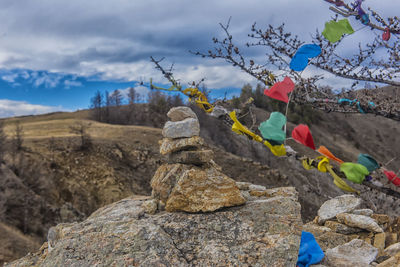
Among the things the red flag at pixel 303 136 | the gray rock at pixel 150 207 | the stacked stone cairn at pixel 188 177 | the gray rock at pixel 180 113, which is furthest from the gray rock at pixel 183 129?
the red flag at pixel 303 136

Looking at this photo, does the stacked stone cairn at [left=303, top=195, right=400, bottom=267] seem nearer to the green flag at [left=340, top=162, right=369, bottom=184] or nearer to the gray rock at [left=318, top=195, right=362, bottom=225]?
the gray rock at [left=318, top=195, right=362, bottom=225]

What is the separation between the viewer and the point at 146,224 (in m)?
4.22

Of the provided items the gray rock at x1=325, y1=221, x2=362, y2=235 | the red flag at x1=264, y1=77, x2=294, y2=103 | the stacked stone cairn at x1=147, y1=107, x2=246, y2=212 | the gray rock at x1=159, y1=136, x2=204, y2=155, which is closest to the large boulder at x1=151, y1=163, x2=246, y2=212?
the stacked stone cairn at x1=147, y1=107, x2=246, y2=212

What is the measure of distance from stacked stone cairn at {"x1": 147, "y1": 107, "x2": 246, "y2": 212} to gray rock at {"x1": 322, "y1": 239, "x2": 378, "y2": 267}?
4.77 ft

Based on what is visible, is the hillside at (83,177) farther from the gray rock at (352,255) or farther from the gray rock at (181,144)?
the gray rock at (181,144)

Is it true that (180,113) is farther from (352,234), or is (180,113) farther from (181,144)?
(352,234)

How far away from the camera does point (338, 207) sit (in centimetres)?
658

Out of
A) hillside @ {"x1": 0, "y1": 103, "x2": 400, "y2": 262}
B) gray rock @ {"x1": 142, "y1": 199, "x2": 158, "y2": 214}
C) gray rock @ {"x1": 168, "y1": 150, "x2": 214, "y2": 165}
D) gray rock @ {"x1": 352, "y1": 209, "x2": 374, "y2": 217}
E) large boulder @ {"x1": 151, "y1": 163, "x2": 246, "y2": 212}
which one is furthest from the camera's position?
hillside @ {"x1": 0, "y1": 103, "x2": 400, "y2": 262}

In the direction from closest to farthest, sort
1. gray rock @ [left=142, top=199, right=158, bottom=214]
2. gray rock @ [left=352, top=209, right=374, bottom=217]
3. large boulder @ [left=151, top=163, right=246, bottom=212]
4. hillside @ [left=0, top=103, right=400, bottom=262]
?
large boulder @ [left=151, top=163, right=246, bottom=212]
gray rock @ [left=142, top=199, right=158, bottom=214]
gray rock @ [left=352, top=209, right=374, bottom=217]
hillside @ [left=0, top=103, right=400, bottom=262]

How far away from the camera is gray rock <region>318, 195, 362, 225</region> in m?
6.46

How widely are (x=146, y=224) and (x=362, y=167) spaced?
2896mm

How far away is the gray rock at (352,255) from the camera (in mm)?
4297

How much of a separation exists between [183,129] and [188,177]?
0.82 meters

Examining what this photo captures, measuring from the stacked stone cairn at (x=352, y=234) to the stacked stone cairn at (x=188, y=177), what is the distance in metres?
1.69
